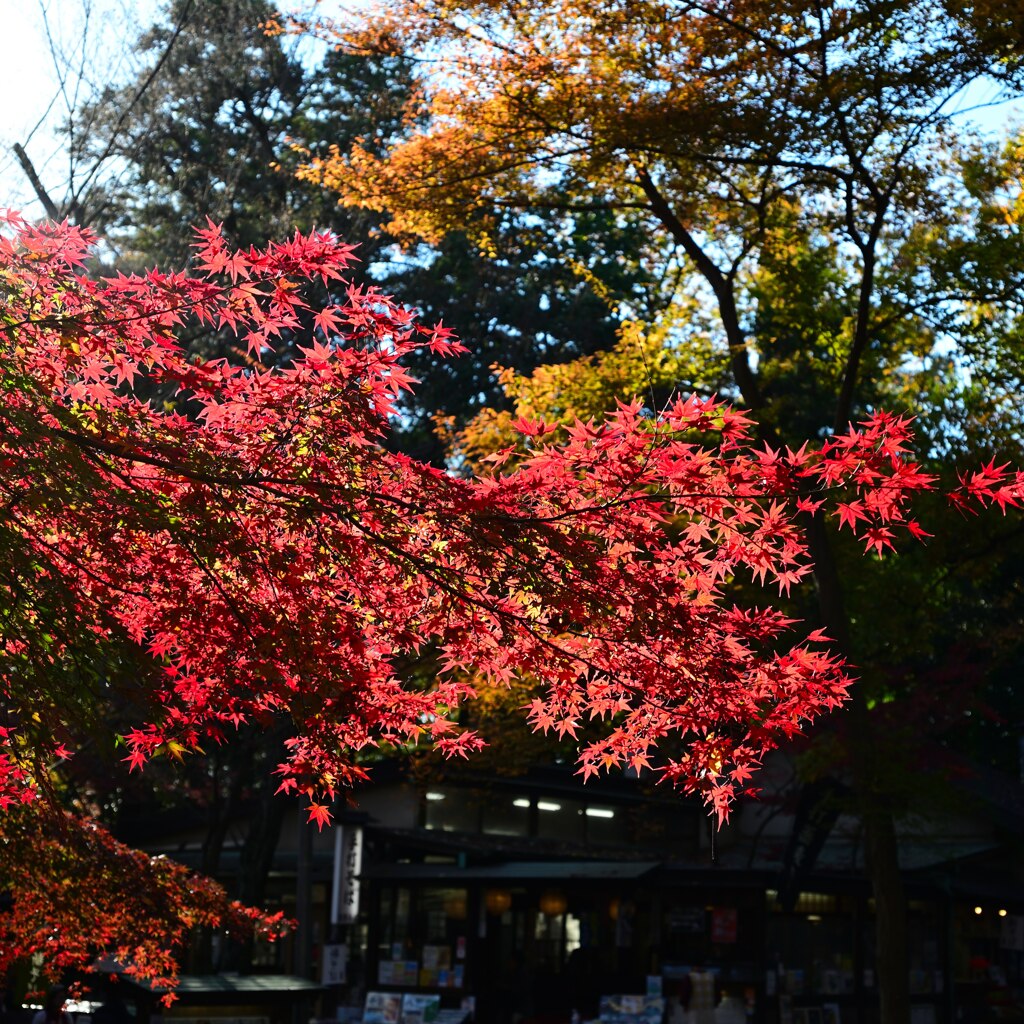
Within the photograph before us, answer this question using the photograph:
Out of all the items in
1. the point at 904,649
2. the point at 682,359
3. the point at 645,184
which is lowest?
the point at 904,649

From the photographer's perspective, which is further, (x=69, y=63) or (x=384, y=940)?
(x=384, y=940)

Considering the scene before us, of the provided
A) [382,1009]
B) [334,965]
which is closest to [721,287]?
[334,965]

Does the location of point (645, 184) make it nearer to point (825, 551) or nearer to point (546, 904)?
point (825, 551)

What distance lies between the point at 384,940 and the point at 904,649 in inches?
484

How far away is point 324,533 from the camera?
5844 mm

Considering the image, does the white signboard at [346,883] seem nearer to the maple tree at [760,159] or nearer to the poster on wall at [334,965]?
the poster on wall at [334,965]

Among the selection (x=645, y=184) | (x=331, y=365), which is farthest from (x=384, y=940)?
(x=331, y=365)

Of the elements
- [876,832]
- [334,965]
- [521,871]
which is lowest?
[334,965]

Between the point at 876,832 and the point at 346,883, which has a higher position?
the point at 876,832

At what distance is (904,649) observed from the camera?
17.5 meters

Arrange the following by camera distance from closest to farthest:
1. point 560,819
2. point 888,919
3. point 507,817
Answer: point 888,919 → point 507,817 → point 560,819

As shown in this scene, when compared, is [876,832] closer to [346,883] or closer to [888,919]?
[888,919]

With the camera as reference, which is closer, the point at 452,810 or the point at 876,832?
the point at 876,832

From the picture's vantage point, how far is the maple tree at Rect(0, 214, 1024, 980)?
17.8 ft
